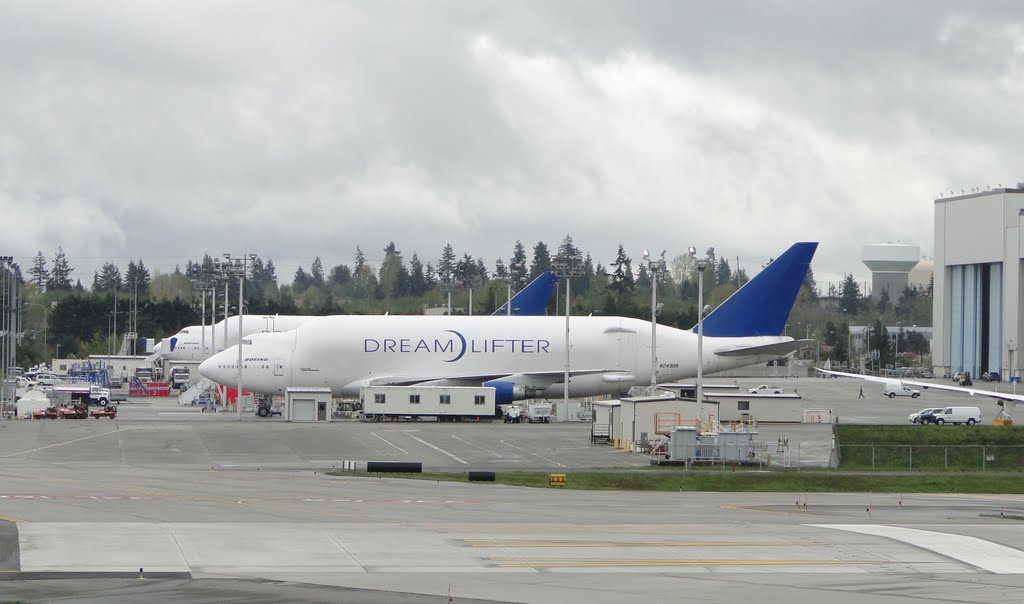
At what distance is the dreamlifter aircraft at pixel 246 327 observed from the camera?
106062mm

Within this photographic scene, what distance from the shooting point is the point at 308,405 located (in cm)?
7288

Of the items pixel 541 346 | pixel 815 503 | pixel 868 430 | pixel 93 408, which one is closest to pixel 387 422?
pixel 541 346

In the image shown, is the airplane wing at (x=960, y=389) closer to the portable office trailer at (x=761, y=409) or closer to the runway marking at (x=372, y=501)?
the portable office trailer at (x=761, y=409)

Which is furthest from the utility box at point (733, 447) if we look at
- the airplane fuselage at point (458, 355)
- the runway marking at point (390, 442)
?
the airplane fuselage at point (458, 355)

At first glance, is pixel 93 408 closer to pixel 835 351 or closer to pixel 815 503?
pixel 815 503

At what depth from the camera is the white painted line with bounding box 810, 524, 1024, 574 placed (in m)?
26.2

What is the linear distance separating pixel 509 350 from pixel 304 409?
1459 cm

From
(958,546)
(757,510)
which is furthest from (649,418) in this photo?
(958,546)

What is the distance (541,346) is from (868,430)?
2738 centimetres

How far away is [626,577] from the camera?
23938 mm

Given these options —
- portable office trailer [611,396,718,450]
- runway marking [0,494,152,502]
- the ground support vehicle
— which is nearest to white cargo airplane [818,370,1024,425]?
portable office trailer [611,396,718,450]

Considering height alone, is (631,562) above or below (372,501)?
above

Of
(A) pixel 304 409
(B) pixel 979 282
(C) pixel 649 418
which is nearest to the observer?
(C) pixel 649 418

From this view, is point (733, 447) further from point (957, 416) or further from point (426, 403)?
point (957, 416)
